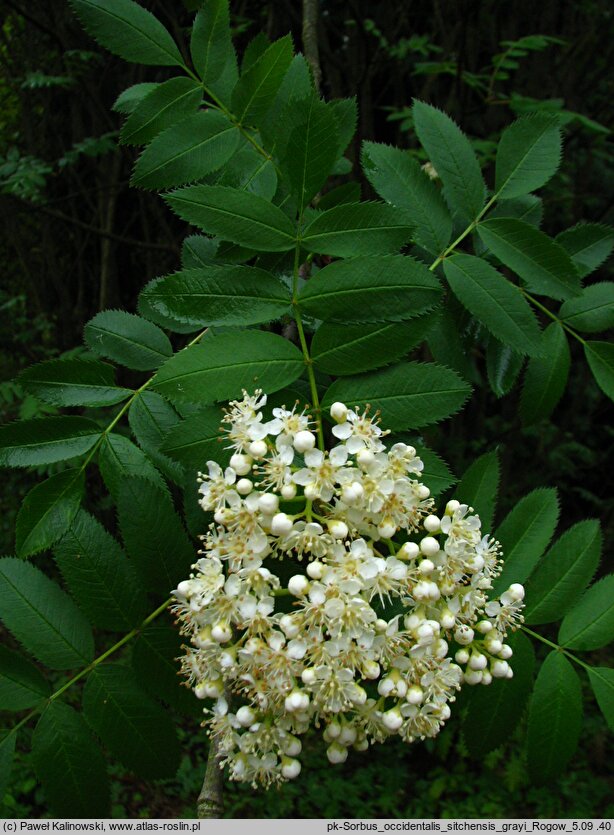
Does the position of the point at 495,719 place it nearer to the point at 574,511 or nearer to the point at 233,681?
the point at 233,681

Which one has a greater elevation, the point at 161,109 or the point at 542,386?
the point at 161,109

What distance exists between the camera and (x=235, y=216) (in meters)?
1.13

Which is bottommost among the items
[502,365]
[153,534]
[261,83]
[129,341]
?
[502,365]

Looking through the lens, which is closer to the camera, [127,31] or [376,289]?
[376,289]

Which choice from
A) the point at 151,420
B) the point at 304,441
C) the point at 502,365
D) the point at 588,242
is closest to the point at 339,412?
the point at 304,441

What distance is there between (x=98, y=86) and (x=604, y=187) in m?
3.27

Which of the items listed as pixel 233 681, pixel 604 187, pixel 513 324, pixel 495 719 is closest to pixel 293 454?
pixel 233 681

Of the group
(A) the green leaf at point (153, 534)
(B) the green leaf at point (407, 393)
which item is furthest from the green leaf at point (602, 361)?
(A) the green leaf at point (153, 534)

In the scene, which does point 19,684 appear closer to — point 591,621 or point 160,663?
point 160,663

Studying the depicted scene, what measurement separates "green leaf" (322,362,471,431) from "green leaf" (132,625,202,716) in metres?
0.48

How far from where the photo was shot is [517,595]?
1.14 m

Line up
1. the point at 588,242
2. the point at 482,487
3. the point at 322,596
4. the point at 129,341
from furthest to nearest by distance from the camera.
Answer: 1. the point at 588,242
2. the point at 129,341
3. the point at 482,487
4. the point at 322,596

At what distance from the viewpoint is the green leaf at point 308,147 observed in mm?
1100

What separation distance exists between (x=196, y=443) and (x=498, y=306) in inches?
23.6
